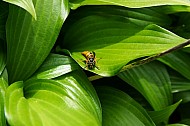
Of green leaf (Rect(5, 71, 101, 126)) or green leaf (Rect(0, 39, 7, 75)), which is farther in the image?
green leaf (Rect(0, 39, 7, 75))

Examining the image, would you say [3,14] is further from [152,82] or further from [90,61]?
[152,82]

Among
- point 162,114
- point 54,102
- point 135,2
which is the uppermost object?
point 135,2

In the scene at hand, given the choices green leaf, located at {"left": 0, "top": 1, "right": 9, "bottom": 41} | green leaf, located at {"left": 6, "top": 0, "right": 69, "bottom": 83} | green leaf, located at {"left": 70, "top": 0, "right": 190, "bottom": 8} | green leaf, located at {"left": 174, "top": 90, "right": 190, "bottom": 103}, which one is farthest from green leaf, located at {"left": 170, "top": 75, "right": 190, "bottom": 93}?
green leaf, located at {"left": 0, "top": 1, "right": 9, "bottom": 41}

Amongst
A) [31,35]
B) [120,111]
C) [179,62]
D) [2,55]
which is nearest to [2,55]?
[2,55]

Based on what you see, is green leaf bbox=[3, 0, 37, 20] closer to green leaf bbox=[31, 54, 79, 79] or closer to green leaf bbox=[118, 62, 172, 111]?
green leaf bbox=[31, 54, 79, 79]

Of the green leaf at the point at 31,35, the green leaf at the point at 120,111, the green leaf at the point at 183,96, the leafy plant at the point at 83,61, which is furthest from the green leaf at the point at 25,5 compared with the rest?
the green leaf at the point at 183,96

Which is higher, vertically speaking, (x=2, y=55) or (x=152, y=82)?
(x=2, y=55)

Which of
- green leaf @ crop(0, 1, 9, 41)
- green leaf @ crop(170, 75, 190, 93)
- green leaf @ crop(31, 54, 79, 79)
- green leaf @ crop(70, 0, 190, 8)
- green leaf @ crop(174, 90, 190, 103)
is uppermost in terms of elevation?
green leaf @ crop(70, 0, 190, 8)
